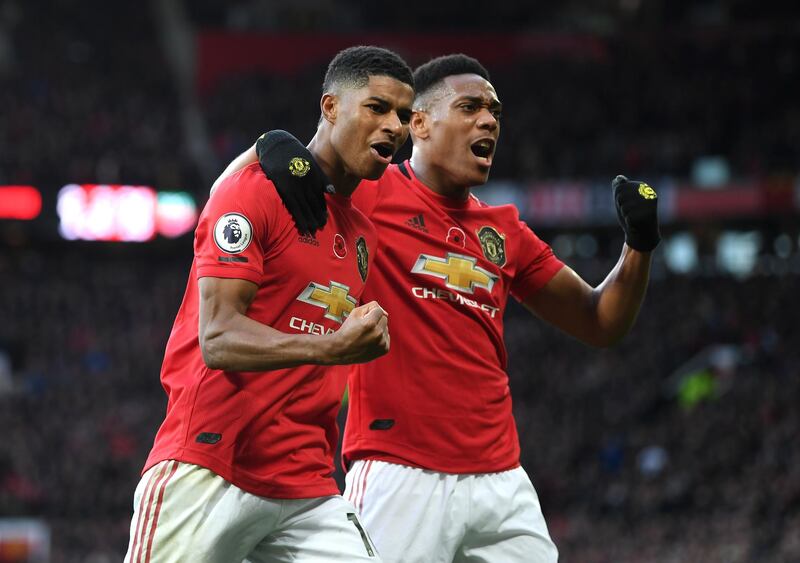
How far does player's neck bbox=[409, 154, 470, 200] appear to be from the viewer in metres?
4.79

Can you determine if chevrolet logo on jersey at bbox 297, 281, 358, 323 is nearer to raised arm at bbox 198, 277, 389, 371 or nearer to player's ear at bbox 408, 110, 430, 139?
raised arm at bbox 198, 277, 389, 371

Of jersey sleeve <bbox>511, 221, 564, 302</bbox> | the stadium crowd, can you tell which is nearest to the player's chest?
jersey sleeve <bbox>511, 221, 564, 302</bbox>

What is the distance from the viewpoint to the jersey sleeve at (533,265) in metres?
4.93

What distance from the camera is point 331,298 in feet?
12.5

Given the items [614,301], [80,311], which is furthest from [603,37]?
[614,301]

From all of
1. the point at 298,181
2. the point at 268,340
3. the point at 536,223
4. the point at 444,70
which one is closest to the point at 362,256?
the point at 298,181

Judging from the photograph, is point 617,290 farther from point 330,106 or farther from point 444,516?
point 330,106

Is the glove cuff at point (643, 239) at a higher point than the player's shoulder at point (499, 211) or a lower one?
lower

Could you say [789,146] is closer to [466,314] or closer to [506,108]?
[506,108]

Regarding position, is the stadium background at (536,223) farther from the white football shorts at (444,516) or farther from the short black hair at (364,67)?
the short black hair at (364,67)

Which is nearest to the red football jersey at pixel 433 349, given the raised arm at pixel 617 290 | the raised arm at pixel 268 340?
the raised arm at pixel 617 290

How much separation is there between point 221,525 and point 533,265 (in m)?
1.93

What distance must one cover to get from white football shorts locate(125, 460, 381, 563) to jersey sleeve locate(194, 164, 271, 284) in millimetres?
632

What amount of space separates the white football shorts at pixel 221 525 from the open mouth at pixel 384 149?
116 centimetres
